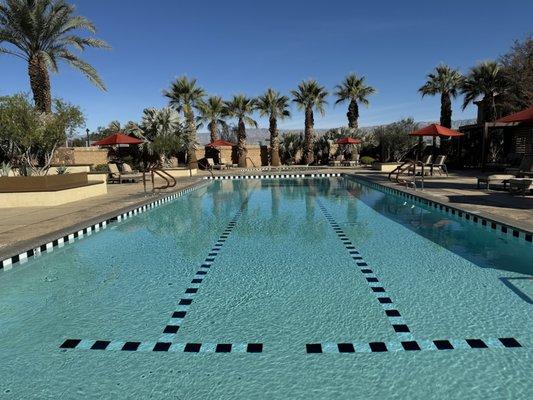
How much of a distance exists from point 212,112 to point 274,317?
2742 cm

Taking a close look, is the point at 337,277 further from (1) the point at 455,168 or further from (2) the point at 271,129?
(2) the point at 271,129

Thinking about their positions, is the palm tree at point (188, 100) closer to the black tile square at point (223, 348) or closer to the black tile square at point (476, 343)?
the black tile square at point (223, 348)

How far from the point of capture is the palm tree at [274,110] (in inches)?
1224

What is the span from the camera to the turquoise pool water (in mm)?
2914

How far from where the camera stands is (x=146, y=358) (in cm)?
329

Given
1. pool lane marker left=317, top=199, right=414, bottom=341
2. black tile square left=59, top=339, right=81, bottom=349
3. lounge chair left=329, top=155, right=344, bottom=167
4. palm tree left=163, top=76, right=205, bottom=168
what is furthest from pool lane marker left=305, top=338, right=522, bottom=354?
lounge chair left=329, top=155, right=344, bottom=167

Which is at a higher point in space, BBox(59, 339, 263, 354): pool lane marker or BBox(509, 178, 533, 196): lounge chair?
BBox(509, 178, 533, 196): lounge chair

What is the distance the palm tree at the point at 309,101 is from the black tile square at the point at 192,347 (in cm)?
2837

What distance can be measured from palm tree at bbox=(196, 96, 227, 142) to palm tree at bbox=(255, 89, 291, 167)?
9.03 ft

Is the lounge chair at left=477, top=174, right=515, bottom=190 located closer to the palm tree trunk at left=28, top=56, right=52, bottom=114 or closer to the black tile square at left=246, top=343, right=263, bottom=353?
the black tile square at left=246, top=343, right=263, bottom=353

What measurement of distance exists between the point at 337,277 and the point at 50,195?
28.1 ft

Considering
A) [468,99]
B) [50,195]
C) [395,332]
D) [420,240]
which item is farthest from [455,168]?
[395,332]

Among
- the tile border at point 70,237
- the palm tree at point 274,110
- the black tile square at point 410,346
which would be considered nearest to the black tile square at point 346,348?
the black tile square at point 410,346

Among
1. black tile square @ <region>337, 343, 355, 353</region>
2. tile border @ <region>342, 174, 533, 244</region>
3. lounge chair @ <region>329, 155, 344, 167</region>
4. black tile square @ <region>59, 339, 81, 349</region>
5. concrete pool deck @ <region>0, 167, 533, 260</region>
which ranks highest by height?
lounge chair @ <region>329, 155, 344, 167</region>
